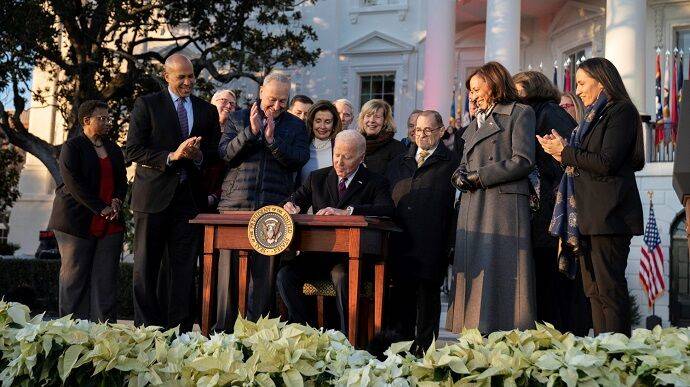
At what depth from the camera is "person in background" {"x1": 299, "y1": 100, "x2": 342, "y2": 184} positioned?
7918 mm

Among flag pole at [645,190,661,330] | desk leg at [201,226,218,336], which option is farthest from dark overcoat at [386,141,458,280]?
flag pole at [645,190,661,330]

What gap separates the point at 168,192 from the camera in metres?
7.20

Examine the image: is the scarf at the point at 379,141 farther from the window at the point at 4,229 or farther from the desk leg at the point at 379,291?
the window at the point at 4,229

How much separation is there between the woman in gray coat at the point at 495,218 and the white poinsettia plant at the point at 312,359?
225 cm

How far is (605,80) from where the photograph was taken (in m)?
6.04

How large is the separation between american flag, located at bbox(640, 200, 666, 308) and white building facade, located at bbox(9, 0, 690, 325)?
48 centimetres

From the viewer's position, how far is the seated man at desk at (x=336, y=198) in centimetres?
687

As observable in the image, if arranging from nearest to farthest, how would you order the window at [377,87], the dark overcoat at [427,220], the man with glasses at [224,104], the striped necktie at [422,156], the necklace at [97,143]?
1. the dark overcoat at [427,220]
2. the striped necktie at [422,156]
3. the necklace at [97,143]
4. the man with glasses at [224,104]
5. the window at [377,87]

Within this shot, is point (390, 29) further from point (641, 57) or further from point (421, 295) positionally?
point (421, 295)

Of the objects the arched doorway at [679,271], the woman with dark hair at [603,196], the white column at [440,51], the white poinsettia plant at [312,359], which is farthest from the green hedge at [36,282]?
the white poinsettia plant at [312,359]

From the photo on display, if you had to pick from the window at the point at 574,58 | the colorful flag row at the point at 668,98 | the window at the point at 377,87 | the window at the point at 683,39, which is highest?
the window at the point at 683,39

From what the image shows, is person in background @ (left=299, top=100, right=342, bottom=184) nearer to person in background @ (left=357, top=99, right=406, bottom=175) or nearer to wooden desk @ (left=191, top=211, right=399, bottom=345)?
person in background @ (left=357, top=99, right=406, bottom=175)

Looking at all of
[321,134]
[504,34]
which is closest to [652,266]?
[504,34]

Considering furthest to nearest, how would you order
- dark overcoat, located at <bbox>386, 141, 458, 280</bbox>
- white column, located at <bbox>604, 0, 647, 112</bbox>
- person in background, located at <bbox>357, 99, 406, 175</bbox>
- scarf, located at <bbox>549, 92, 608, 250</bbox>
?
white column, located at <bbox>604, 0, 647, 112</bbox>, person in background, located at <bbox>357, 99, 406, 175</bbox>, dark overcoat, located at <bbox>386, 141, 458, 280</bbox>, scarf, located at <bbox>549, 92, 608, 250</bbox>
